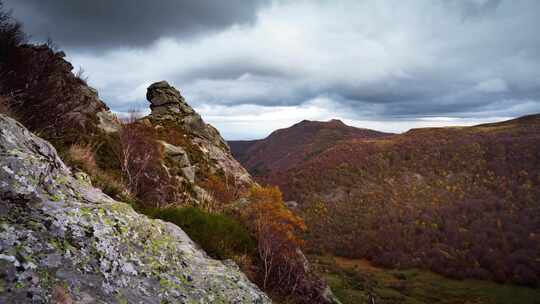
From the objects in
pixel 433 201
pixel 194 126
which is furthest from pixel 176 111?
pixel 433 201

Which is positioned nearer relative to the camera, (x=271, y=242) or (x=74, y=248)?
(x=74, y=248)

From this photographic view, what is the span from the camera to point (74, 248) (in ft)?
13.3

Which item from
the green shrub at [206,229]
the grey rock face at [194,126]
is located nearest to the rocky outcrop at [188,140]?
the grey rock face at [194,126]

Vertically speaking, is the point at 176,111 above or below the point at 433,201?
above

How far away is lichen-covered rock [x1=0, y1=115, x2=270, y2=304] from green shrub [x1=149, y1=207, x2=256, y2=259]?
2.72 meters

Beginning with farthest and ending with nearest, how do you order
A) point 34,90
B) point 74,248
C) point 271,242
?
point 271,242 → point 34,90 → point 74,248

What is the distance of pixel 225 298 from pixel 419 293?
56.2 m

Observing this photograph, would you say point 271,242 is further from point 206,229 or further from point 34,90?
point 34,90

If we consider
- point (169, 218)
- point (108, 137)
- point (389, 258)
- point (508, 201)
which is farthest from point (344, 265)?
point (169, 218)

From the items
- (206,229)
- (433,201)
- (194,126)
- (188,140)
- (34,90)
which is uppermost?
(194,126)

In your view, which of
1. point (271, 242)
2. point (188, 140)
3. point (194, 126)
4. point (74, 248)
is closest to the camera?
point (74, 248)

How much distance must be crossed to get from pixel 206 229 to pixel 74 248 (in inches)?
228

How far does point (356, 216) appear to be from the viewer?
278 ft

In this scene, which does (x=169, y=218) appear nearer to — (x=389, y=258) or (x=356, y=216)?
(x=389, y=258)
